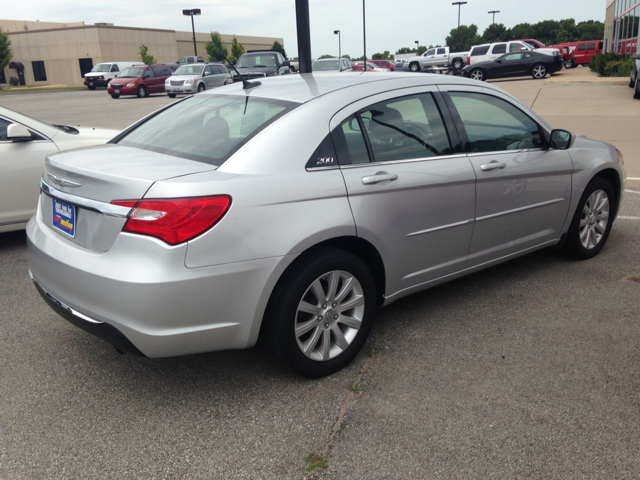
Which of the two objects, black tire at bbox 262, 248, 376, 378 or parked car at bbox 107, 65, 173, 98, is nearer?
black tire at bbox 262, 248, 376, 378

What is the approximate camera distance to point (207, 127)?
3480 mm

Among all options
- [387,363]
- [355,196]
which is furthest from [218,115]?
[387,363]

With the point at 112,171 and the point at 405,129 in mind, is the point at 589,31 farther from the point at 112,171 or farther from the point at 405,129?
the point at 112,171

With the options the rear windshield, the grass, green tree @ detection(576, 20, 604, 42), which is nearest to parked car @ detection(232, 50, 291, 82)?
the rear windshield

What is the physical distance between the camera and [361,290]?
3.30 m

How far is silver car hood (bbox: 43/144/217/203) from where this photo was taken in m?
2.75

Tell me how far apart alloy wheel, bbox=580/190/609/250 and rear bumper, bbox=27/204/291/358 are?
10.2 feet

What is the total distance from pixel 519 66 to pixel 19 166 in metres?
29.1

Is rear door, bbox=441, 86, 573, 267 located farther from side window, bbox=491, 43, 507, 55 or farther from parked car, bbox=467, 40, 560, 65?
side window, bbox=491, 43, 507, 55

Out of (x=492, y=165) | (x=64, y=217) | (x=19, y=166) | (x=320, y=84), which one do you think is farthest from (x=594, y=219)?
(x=19, y=166)

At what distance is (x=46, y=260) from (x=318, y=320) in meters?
1.44

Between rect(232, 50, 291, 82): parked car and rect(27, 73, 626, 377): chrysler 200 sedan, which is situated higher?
rect(232, 50, 291, 82): parked car

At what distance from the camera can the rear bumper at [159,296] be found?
2.63m

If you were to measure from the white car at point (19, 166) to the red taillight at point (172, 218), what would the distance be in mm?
3450
